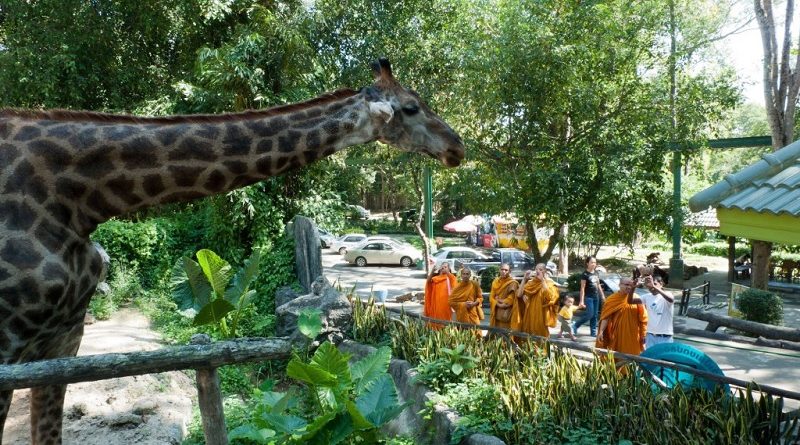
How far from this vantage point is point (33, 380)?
248 cm

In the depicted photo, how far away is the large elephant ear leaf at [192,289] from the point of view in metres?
9.77

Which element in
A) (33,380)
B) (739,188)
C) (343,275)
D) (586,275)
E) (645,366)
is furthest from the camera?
(343,275)

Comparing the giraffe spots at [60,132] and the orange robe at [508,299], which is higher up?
the giraffe spots at [60,132]

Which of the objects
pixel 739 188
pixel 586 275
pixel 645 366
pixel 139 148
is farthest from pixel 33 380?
pixel 586 275

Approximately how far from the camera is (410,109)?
3895mm

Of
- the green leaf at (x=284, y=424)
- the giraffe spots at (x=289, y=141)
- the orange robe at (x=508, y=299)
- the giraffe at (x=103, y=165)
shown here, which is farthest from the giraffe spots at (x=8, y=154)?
the orange robe at (x=508, y=299)

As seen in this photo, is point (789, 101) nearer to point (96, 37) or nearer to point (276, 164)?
point (276, 164)

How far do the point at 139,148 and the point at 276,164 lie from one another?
2.49 feet

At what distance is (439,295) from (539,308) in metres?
1.98

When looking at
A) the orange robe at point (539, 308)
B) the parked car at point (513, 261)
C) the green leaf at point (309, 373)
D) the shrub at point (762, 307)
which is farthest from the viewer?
the parked car at point (513, 261)

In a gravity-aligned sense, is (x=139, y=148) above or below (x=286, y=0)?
below

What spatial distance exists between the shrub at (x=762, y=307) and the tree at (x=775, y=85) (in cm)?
160

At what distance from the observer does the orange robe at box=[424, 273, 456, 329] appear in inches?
399

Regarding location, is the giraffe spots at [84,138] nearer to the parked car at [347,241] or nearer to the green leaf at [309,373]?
the green leaf at [309,373]
